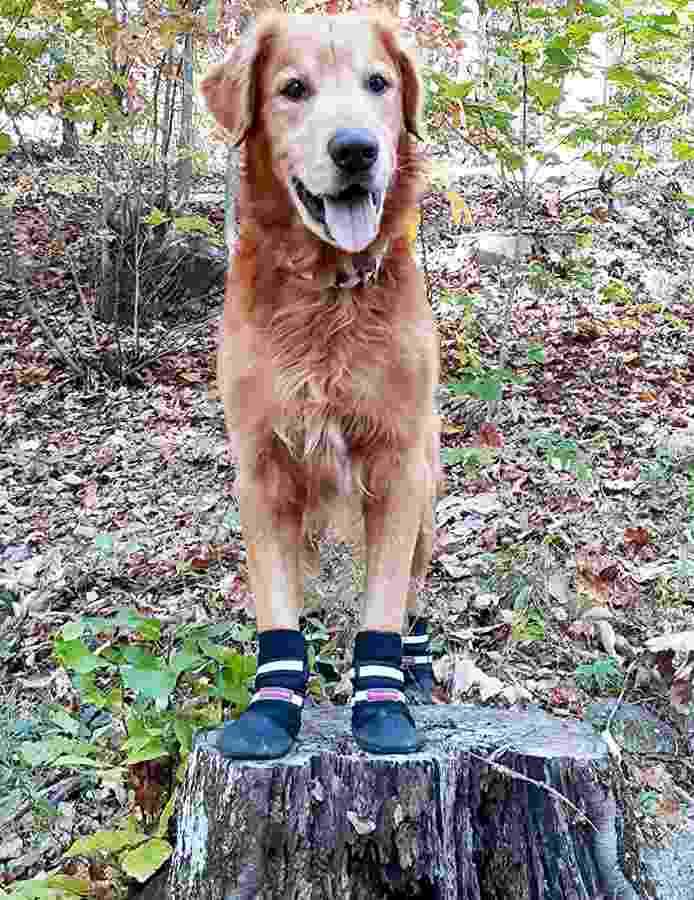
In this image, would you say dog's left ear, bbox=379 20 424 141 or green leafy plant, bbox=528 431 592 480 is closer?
dog's left ear, bbox=379 20 424 141

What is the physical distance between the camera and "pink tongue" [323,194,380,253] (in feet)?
7.95

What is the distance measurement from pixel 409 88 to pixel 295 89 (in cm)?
41

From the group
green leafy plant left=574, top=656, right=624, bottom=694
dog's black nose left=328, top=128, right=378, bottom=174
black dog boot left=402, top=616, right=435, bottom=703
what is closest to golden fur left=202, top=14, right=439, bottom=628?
dog's black nose left=328, top=128, right=378, bottom=174

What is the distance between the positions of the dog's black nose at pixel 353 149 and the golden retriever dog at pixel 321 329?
0.19 feet

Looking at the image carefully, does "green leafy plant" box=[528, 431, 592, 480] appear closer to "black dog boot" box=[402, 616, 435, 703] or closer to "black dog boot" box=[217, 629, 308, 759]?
"black dog boot" box=[402, 616, 435, 703]

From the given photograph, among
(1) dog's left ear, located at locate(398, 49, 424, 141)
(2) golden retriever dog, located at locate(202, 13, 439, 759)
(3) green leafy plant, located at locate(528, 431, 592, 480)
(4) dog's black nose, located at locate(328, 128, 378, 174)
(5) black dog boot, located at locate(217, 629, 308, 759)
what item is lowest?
(3) green leafy plant, located at locate(528, 431, 592, 480)

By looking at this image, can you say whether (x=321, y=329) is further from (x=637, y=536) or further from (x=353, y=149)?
(x=637, y=536)

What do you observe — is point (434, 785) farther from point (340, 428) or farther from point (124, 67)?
point (124, 67)

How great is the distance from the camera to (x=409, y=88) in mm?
2789

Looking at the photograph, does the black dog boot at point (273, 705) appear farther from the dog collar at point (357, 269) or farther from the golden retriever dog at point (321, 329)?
the dog collar at point (357, 269)

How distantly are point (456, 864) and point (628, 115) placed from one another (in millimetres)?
4163

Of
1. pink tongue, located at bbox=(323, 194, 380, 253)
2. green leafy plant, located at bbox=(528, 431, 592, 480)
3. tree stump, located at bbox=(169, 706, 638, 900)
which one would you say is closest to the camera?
tree stump, located at bbox=(169, 706, 638, 900)

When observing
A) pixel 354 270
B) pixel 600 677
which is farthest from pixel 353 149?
pixel 600 677

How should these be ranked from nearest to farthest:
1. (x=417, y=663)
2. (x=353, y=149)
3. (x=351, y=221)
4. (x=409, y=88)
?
(x=353, y=149) < (x=351, y=221) < (x=409, y=88) < (x=417, y=663)
